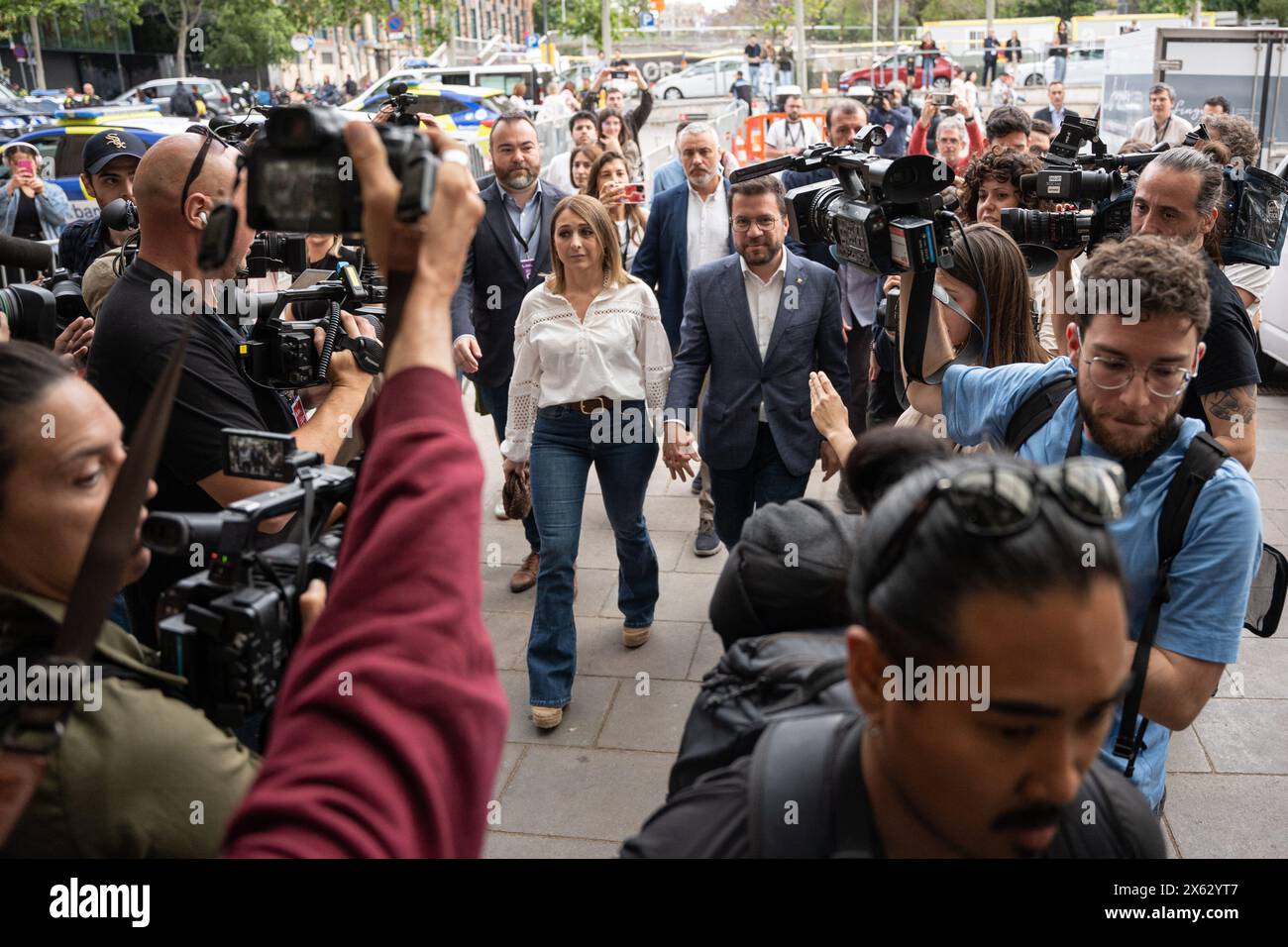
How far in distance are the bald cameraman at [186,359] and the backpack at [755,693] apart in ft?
4.32

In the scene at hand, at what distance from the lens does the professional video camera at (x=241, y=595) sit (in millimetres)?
1687

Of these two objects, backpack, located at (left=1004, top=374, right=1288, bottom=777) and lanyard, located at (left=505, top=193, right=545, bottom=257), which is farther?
lanyard, located at (left=505, top=193, right=545, bottom=257)

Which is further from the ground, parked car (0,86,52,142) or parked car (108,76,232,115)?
parked car (108,76,232,115)

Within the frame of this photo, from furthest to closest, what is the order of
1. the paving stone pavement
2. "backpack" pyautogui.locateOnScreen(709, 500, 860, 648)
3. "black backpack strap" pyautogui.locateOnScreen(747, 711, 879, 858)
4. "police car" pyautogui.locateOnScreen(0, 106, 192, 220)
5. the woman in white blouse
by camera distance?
"police car" pyautogui.locateOnScreen(0, 106, 192, 220)
the woman in white blouse
the paving stone pavement
"backpack" pyautogui.locateOnScreen(709, 500, 860, 648)
"black backpack strap" pyautogui.locateOnScreen(747, 711, 879, 858)

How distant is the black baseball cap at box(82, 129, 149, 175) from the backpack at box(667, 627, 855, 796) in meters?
4.90

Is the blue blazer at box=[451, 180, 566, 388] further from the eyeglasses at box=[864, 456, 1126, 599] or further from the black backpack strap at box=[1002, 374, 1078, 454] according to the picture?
the eyeglasses at box=[864, 456, 1126, 599]

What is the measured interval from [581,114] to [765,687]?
8.78 metres

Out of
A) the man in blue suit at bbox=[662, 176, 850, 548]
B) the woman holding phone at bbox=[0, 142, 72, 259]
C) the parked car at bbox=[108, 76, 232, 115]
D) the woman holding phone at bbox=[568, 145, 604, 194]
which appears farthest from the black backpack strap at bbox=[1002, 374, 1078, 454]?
the parked car at bbox=[108, 76, 232, 115]

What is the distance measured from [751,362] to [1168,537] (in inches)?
107

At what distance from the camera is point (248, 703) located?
5.60 feet

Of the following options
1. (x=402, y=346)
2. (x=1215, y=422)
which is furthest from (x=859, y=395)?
(x=402, y=346)

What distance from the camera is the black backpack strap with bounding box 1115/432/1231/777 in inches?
91.8

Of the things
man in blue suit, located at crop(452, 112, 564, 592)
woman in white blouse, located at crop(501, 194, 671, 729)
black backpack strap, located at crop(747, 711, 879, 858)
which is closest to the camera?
black backpack strap, located at crop(747, 711, 879, 858)

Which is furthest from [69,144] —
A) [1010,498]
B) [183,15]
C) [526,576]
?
[183,15]
